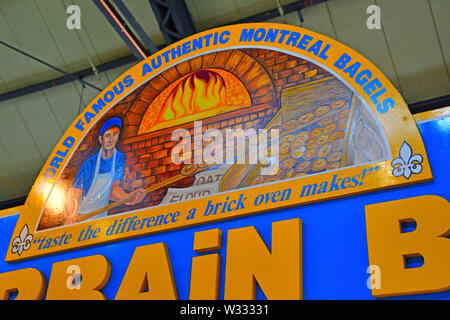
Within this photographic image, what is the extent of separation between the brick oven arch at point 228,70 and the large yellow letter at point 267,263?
1183 mm

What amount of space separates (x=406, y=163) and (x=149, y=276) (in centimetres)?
229

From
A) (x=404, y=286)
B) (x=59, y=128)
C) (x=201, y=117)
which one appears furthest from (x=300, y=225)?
(x=59, y=128)

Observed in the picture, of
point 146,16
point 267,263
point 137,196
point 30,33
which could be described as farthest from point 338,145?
point 30,33

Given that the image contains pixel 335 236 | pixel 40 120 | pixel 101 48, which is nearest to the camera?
pixel 335 236

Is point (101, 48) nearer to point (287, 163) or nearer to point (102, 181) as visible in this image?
point (102, 181)

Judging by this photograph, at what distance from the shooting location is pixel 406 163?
3.93 metres

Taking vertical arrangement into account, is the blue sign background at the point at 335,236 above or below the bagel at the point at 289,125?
below

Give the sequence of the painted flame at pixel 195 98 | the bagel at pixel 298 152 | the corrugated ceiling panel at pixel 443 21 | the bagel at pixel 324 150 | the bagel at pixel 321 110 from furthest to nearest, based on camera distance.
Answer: the corrugated ceiling panel at pixel 443 21, the painted flame at pixel 195 98, the bagel at pixel 321 110, the bagel at pixel 298 152, the bagel at pixel 324 150

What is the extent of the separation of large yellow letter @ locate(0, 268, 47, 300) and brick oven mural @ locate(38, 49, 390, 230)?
0.50 m

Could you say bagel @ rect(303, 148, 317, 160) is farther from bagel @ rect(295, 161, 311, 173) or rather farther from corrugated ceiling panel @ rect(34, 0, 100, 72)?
corrugated ceiling panel @ rect(34, 0, 100, 72)

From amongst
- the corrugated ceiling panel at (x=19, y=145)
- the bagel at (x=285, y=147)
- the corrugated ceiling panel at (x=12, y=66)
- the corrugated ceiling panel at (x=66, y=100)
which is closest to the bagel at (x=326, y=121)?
the bagel at (x=285, y=147)

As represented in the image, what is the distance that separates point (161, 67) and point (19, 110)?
3.88 m

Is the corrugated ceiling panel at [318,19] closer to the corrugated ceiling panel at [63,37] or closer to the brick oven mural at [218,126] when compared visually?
the brick oven mural at [218,126]

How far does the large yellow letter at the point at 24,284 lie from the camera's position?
15.9 feet
